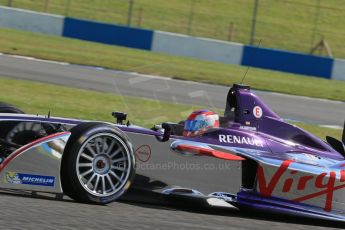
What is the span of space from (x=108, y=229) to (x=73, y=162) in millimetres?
1085

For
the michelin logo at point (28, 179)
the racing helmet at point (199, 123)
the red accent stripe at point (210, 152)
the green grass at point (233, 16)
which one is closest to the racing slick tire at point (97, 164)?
the michelin logo at point (28, 179)

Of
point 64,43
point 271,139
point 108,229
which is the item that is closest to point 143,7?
point 64,43

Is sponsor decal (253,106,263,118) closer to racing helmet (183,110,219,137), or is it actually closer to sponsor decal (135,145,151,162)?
racing helmet (183,110,219,137)

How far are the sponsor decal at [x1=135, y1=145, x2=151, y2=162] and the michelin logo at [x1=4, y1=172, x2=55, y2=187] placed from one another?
83 centimetres

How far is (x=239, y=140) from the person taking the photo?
7051 mm

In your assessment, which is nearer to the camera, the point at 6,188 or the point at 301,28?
the point at 6,188

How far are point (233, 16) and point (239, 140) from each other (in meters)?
25.3

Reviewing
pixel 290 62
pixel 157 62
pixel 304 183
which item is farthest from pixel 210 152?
pixel 290 62

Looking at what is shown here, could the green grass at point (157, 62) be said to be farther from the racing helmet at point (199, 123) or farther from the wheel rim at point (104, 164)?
the wheel rim at point (104, 164)

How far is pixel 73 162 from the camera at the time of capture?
20.2 feet

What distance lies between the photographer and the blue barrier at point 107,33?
25719 mm

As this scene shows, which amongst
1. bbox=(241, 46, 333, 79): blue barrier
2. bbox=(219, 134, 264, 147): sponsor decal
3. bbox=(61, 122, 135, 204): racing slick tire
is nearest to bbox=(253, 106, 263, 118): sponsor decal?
bbox=(219, 134, 264, 147): sponsor decal

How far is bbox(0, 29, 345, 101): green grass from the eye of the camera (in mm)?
20516

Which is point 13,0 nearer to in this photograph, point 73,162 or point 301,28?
point 301,28
